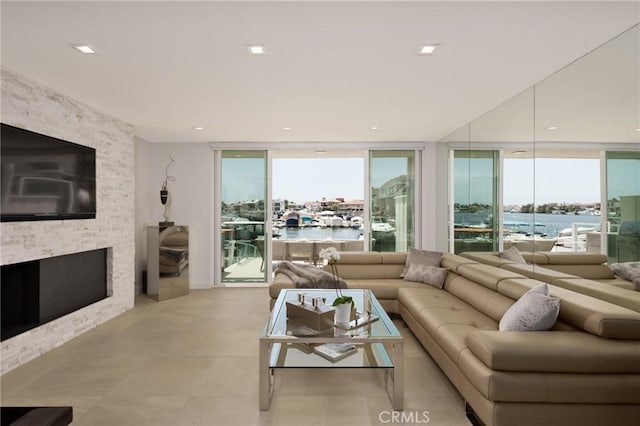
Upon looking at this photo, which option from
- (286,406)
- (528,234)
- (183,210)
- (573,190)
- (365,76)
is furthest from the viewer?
(183,210)

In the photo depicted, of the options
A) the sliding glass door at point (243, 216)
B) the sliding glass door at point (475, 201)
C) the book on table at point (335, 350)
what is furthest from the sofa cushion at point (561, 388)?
the sliding glass door at point (243, 216)

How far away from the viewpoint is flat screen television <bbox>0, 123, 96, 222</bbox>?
9.57 feet

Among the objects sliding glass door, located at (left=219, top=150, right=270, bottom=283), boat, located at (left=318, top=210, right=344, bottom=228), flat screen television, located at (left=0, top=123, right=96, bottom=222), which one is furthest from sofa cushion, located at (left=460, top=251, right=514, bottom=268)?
flat screen television, located at (left=0, top=123, right=96, bottom=222)

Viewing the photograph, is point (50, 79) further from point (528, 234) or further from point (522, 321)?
point (528, 234)

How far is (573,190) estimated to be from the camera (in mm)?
2768

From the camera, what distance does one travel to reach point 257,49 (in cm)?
251

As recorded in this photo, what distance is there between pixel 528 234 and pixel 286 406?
106 inches

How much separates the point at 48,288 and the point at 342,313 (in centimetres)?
306

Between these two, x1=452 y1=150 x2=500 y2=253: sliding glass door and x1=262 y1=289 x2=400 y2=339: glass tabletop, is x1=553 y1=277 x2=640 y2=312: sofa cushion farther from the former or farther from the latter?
x1=262 y1=289 x2=400 y2=339: glass tabletop

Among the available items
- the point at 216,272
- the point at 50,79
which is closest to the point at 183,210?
the point at 216,272

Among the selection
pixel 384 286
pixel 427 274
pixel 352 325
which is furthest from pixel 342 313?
pixel 427 274

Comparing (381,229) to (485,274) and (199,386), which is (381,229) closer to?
(485,274)

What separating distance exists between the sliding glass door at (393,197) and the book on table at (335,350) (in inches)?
143

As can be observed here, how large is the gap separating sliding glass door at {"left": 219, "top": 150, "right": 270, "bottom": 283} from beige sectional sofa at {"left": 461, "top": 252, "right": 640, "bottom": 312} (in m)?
4.08
